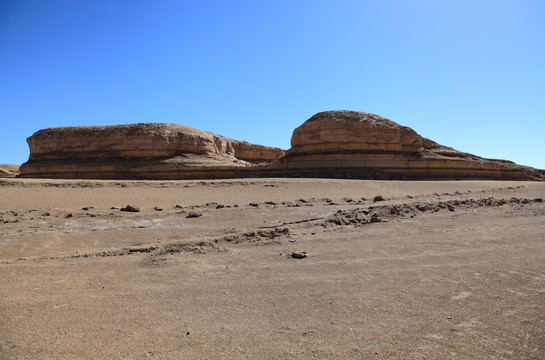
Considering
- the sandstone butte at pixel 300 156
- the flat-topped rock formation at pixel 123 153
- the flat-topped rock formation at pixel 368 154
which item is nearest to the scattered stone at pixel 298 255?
the sandstone butte at pixel 300 156

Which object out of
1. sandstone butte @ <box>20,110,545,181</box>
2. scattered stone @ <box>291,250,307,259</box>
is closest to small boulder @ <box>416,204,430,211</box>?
scattered stone @ <box>291,250,307,259</box>

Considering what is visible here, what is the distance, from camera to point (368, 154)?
840 inches

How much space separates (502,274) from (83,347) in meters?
3.28

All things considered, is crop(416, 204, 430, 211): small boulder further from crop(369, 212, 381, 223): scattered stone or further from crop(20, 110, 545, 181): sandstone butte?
crop(20, 110, 545, 181): sandstone butte

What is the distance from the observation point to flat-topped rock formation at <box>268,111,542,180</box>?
21.1 metres

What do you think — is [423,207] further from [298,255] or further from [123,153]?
[123,153]

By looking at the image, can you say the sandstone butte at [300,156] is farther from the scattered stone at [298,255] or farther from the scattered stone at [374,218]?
the scattered stone at [298,255]

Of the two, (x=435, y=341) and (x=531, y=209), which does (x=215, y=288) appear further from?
(x=531, y=209)

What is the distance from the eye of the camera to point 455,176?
71.5 ft

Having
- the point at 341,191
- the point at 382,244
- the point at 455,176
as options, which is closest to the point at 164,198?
the point at 341,191

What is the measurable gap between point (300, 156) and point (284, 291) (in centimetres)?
1920

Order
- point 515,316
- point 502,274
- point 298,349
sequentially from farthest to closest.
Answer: point 502,274, point 515,316, point 298,349

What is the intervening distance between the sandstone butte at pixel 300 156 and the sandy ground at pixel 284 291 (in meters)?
14.2

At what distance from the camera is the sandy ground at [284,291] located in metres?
2.12
